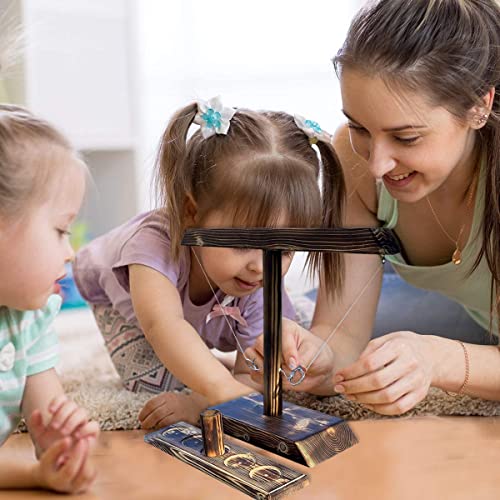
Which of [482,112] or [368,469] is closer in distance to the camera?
[368,469]

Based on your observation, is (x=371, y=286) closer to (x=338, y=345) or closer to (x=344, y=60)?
(x=338, y=345)

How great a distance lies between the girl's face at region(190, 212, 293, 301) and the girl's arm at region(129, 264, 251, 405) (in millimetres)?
66

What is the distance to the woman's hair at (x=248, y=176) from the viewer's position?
0.87 metres

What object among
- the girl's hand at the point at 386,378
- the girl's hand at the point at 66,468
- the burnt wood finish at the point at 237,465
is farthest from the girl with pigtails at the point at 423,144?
the girl's hand at the point at 66,468

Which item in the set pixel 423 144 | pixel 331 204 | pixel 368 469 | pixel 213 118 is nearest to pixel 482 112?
pixel 423 144

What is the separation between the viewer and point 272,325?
0.74 m

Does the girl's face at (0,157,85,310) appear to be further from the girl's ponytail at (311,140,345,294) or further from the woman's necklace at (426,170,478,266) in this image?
the woman's necklace at (426,170,478,266)

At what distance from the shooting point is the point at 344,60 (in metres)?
0.83

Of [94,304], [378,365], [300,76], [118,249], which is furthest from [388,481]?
[300,76]

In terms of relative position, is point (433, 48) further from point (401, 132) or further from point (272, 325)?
point (272, 325)

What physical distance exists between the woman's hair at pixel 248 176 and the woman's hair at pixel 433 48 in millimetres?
128

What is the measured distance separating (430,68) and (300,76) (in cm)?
190

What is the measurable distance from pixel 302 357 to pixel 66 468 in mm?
342

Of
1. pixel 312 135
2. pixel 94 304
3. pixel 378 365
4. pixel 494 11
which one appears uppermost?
pixel 494 11
